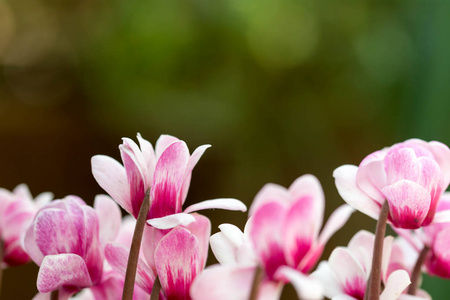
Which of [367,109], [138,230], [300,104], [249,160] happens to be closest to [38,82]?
[249,160]

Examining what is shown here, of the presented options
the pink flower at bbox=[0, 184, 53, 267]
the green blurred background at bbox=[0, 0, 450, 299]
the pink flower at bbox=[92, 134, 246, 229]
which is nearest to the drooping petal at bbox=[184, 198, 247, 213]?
the pink flower at bbox=[92, 134, 246, 229]

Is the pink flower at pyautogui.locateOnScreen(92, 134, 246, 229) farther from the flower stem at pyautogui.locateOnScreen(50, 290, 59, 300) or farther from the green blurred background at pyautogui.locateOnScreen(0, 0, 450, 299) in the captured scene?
the green blurred background at pyautogui.locateOnScreen(0, 0, 450, 299)

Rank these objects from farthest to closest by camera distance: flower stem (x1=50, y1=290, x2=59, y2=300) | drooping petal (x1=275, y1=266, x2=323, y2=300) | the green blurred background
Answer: the green blurred background
flower stem (x1=50, y1=290, x2=59, y2=300)
drooping petal (x1=275, y1=266, x2=323, y2=300)

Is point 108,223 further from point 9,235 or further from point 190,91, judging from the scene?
point 190,91

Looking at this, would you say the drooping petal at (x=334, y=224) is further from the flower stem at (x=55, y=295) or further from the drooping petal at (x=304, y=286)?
the flower stem at (x=55, y=295)

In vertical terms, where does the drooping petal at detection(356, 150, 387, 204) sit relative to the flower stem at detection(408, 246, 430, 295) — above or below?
above

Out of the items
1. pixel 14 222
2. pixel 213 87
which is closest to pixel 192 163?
pixel 14 222

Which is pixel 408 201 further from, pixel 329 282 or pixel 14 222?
pixel 14 222
